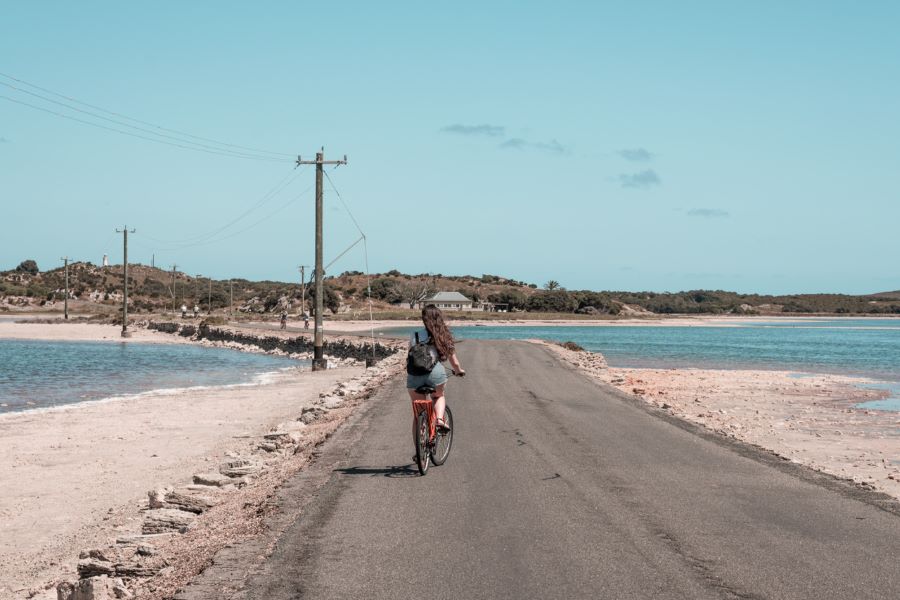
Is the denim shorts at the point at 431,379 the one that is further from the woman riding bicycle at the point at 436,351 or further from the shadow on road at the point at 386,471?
the shadow on road at the point at 386,471

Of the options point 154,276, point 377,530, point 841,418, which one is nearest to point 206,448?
point 377,530

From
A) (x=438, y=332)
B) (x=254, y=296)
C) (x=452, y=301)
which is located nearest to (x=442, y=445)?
(x=438, y=332)

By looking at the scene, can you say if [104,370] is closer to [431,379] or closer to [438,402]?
[438,402]

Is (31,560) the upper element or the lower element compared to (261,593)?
lower

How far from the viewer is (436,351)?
1090 cm

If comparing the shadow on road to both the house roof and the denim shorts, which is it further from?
the house roof

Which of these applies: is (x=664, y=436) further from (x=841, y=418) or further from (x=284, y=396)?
(x=284, y=396)

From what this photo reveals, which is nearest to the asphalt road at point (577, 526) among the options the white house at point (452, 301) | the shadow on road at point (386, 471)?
the shadow on road at point (386, 471)

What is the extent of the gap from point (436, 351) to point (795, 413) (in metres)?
16.3

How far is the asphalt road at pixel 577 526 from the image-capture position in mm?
6609

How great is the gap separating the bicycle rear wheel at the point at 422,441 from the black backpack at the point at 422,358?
54cm

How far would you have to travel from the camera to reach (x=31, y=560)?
924 centimetres

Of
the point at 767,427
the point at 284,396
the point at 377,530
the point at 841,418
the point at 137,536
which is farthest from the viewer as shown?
the point at 284,396

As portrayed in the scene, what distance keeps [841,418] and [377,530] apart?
18.3m
